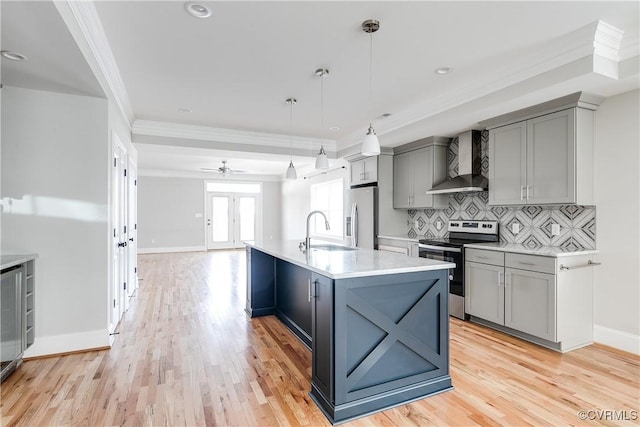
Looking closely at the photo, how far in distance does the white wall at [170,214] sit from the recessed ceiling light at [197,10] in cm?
873

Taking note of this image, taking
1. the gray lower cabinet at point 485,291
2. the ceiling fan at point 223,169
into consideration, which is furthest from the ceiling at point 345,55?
the ceiling fan at point 223,169

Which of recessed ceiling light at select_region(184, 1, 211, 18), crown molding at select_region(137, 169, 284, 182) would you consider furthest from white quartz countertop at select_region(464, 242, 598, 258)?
crown molding at select_region(137, 169, 284, 182)

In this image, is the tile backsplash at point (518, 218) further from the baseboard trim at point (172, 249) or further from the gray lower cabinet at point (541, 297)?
the baseboard trim at point (172, 249)

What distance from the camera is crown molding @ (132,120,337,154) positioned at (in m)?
5.03

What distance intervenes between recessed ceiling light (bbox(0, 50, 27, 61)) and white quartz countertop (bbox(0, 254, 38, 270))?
1.45 metres

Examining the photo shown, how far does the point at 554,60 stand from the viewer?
2.79 m

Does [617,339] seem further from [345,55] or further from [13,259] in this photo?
[13,259]

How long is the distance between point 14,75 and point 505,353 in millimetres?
4692

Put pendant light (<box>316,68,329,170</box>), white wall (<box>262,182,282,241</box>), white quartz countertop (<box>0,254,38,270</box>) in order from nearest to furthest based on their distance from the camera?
white quartz countertop (<box>0,254,38,270</box>) → pendant light (<box>316,68,329,170</box>) → white wall (<box>262,182,282,241</box>)

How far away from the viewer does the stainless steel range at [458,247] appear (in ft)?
12.8

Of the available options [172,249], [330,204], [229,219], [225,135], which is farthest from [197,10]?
[229,219]

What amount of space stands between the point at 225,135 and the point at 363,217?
8.76ft

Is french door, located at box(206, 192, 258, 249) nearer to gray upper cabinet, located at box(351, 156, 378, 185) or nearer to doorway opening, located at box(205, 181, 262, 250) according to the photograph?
doorway opening, located at box(205, 181, 262, 250)

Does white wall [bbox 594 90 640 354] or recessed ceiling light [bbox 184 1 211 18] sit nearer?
recessed ceiling light [bbox 184 1 211 18]
